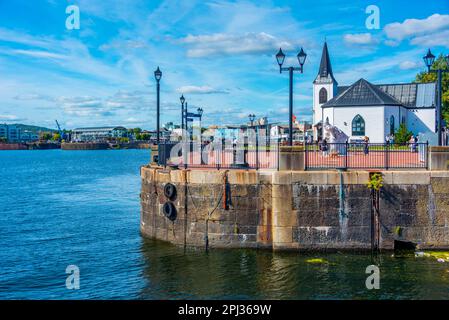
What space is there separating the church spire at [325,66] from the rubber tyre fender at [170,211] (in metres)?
61.5

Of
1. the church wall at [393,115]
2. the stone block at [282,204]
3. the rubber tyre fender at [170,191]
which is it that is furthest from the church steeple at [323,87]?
the stone block at [282,204]

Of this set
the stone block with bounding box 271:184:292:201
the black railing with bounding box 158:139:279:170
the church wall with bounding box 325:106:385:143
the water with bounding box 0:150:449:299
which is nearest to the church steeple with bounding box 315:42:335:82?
the church wall with bounding box 325:106:385:143

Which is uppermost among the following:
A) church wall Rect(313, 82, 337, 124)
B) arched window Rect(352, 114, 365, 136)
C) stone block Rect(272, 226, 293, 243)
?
church wall Rect(313, 82, 337, 124)

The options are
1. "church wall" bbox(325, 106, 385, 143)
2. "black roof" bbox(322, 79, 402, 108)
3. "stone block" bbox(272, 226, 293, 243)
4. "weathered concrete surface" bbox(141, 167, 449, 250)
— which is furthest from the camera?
"black roof" bbox(322, 79, 402, 108)

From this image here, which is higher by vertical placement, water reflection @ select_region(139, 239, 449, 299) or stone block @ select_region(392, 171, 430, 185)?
stone block @ select_region(392, 171, 430, 185)

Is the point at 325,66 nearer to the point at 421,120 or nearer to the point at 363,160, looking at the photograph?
the point at 421,120

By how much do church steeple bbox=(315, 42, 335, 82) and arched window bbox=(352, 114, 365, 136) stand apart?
23.0 m

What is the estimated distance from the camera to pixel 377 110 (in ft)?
170

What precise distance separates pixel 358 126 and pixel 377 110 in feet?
8.74

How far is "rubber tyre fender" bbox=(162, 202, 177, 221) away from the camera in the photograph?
59.4 ft

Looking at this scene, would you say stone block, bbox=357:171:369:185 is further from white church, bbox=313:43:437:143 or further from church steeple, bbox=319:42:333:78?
church steeple, bbox=319:42:333:78

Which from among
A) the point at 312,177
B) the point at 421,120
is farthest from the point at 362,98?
the point at 312,177

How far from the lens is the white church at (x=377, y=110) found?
51969 mm

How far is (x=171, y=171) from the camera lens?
60.1 feet
